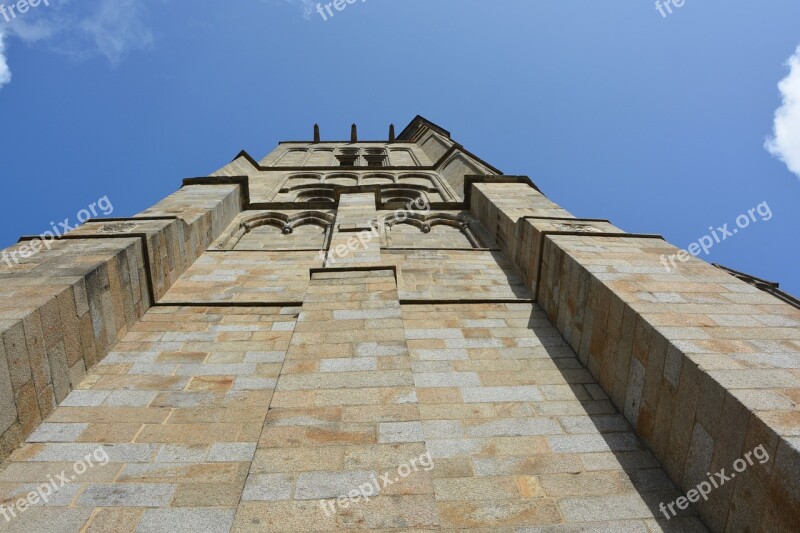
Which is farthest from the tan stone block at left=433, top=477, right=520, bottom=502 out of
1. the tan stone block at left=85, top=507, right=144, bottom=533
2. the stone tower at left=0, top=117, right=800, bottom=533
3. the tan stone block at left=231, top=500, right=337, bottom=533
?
the tan stone block at left=85, top=507, right=144, bottom=533

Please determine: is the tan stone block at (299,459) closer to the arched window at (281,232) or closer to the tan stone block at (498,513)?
the tan stone block at (498,513)

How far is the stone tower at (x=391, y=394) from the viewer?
3.32 meters

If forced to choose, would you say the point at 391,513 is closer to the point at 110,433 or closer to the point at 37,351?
the point at 110,433

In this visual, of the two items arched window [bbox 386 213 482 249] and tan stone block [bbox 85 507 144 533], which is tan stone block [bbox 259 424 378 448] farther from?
arched window [bbox 386 213 482 249]

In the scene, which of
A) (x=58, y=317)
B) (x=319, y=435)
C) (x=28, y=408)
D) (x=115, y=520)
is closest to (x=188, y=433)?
(x=115, y=520)

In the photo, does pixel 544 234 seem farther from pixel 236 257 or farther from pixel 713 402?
pixel 236 257

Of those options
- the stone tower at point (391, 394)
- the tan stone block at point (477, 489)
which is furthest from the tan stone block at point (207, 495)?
the tan stone block at point (477, 489)

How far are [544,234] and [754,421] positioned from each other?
4211 millimetres

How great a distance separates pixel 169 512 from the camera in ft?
11.5

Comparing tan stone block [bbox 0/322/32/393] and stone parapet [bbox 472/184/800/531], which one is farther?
tan stone block [bbox 0/322/32/393]

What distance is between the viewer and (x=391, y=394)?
406 cm

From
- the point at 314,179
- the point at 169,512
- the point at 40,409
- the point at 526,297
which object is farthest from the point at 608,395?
the point at 314,179

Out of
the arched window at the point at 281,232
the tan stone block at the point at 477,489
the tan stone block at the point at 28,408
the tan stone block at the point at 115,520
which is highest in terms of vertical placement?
the arched window at the point at 281,232

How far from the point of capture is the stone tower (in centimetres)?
332
